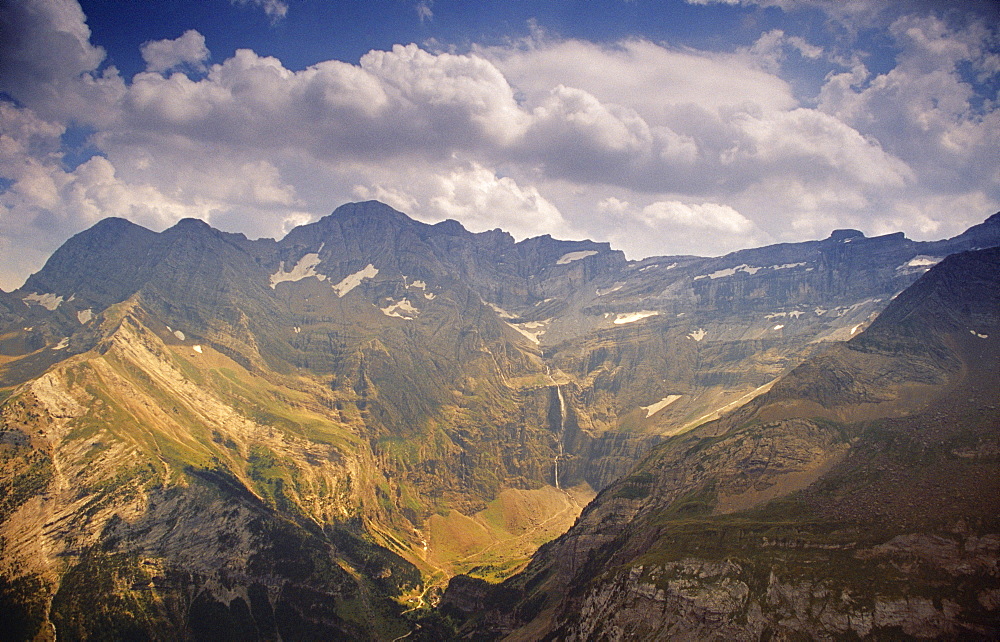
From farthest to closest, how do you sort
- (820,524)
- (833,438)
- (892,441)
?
1. (833,438)
2. (892,441)
3. (820,524)

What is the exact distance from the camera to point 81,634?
184 m

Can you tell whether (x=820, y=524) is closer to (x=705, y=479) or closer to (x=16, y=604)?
(x=705, y=479)

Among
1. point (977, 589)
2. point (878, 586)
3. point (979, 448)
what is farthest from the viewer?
point (979, 448)

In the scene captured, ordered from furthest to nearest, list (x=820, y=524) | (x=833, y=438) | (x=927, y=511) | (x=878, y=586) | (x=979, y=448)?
(x=833, y=438) < (x=979, y=448) < (x=820, y=524) < (x=927, y=511) < (x=878, y=586)

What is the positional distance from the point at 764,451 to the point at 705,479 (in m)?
21.8

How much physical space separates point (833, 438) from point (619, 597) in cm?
10103

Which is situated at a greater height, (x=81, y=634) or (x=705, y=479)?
(x=705, y=479)

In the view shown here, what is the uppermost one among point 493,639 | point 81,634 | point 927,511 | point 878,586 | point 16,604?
point 927,511

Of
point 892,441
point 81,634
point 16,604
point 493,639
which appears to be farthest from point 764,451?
point 16,604

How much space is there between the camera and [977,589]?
104 m

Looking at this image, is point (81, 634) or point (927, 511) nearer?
point (927, 511)

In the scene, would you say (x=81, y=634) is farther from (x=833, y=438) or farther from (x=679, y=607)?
(x=833, y=438)

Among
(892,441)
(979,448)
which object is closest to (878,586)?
(979,448)

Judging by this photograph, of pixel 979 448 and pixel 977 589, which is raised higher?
pixel 979 448
